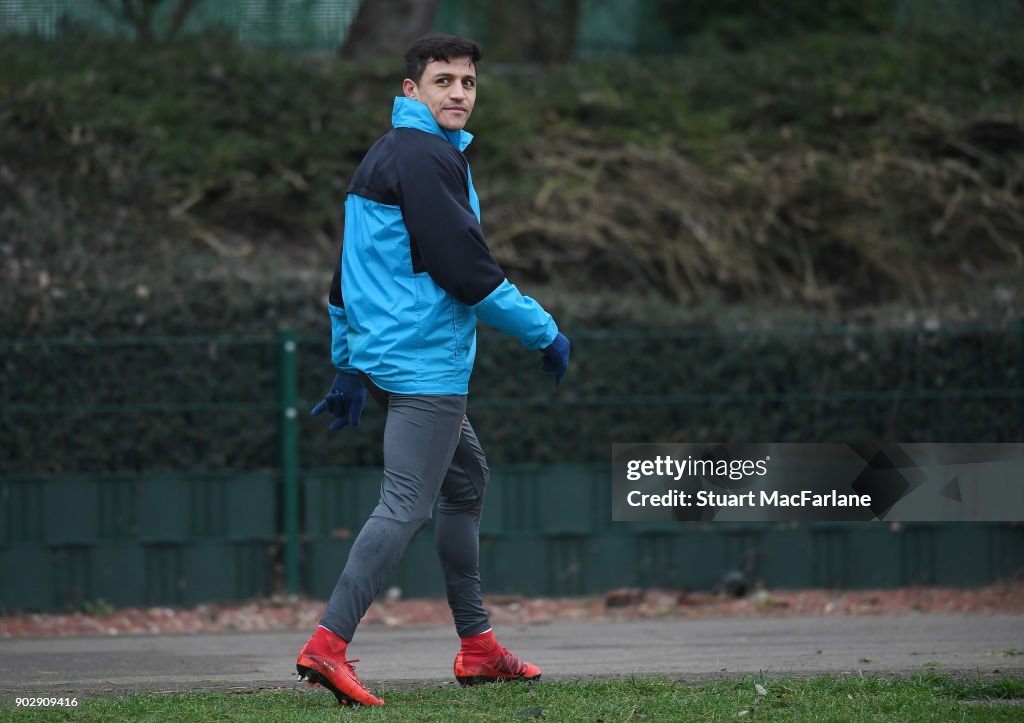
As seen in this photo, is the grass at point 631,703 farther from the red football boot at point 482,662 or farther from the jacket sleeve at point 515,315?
the jacket sleeve at point 515,315

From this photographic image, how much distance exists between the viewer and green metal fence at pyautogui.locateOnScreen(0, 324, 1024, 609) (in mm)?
6852

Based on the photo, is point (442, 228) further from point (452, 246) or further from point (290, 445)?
point (290, 445)

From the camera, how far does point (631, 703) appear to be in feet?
13.3

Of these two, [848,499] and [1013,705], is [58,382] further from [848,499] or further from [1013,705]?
[1013,705]

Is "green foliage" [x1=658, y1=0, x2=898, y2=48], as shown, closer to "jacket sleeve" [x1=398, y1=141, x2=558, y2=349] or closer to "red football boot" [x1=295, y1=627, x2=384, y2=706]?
"jacket sleeve" [x1=398, y1=141, x2=558, y2=349]

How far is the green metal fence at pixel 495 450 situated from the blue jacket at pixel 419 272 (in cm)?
309

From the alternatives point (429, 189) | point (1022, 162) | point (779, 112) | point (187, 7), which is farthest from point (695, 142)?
point (429, 189)

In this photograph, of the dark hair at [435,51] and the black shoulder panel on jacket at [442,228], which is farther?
the dark hair at [435,51]

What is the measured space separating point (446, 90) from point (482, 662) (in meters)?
1.82

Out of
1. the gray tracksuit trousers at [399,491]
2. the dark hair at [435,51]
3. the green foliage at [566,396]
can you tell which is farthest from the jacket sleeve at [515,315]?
the green foliage at [566,396]

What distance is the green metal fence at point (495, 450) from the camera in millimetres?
6852

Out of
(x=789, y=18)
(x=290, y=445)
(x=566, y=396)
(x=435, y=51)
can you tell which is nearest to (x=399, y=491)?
(x=435, y=51)

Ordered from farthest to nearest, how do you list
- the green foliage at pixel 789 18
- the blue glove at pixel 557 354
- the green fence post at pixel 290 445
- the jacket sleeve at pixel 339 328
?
the green foliage at pixel 789 18 < the green fence post at pixel 290 445 < the jacket sleeve at pixel 339 328 < the blue glove at pixel 557 354

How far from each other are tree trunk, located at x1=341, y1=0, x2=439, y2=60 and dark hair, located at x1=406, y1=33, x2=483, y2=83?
7.39 m
